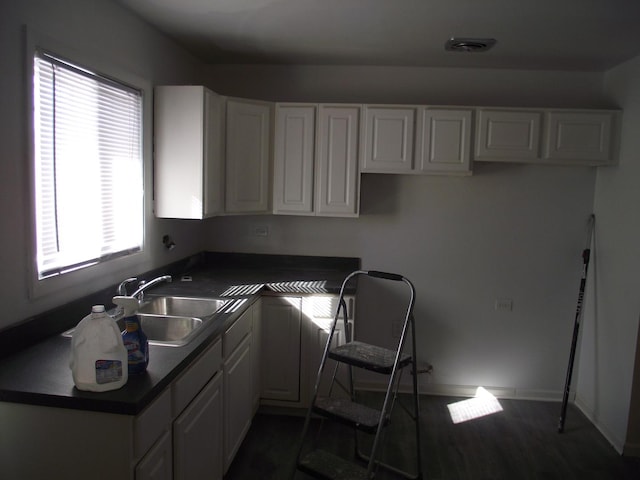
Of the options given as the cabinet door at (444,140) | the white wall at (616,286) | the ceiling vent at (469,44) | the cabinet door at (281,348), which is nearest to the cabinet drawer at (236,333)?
the cabinet door at (281,348)

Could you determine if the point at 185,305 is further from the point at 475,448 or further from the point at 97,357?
the point at 475,448

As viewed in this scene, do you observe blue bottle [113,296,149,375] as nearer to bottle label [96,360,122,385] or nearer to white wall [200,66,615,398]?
bottle label [96,360,122,385]

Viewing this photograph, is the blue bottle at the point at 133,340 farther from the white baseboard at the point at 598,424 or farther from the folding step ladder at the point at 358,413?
the white baseboard at the point at 598,424

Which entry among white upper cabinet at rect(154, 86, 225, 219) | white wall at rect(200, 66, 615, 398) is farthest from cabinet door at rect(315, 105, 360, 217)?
white upper cabinet at rect(154, 86, 225, 219)

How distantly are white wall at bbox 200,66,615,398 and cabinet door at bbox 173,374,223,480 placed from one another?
166 cm

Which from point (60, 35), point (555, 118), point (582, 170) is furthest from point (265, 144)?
point (582, 170)

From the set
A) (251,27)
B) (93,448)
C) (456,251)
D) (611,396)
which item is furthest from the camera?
(456,251)

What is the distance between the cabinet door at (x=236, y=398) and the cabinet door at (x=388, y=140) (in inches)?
56.8

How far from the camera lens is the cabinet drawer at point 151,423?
1524mm

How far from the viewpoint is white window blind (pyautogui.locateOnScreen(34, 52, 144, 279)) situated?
1.99 metres

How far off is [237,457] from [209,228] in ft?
5.76

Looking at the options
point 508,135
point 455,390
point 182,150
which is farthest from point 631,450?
point 182,150

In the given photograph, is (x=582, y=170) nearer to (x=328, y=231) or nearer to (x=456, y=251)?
(x=456, y=251)

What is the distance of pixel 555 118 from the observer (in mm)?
3262
